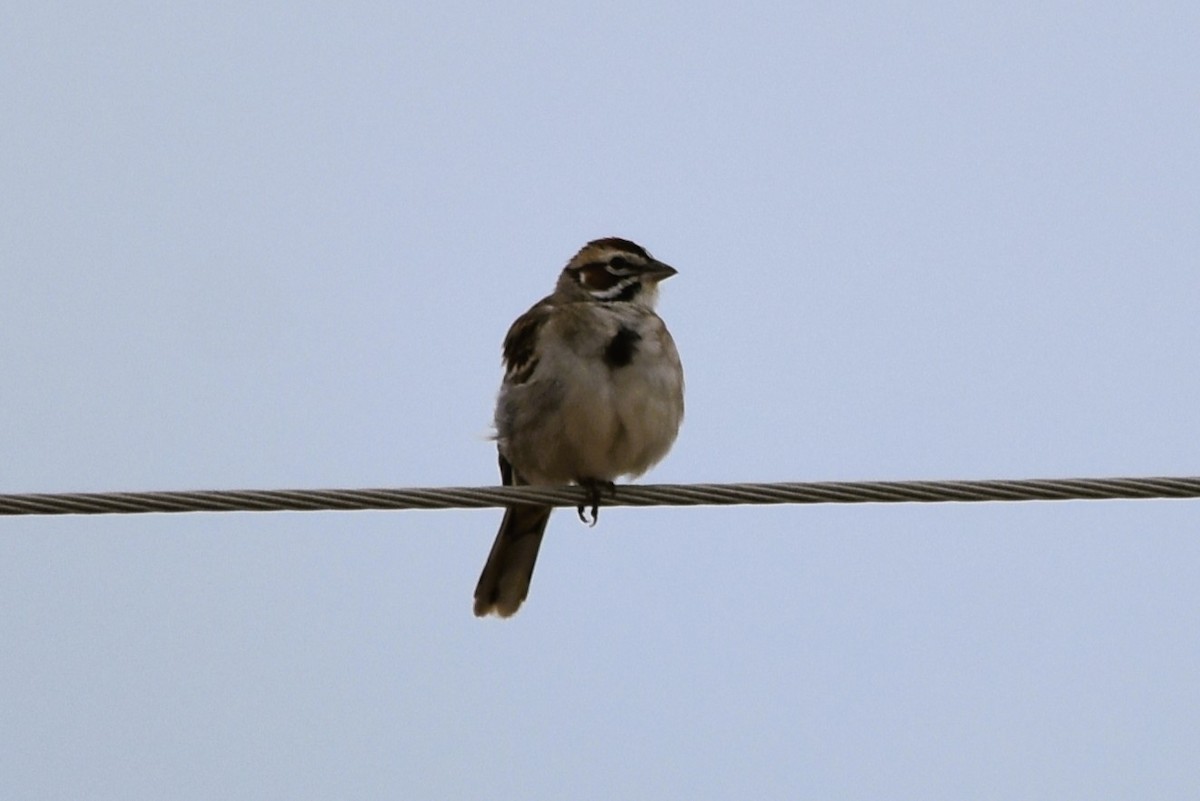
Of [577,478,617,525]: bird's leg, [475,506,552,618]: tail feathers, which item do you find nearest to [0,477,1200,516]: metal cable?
[577,478,617,525]: bird's leg

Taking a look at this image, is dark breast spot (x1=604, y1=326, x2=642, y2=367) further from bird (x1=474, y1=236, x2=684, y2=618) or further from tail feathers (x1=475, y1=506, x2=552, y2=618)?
tail feathers (x1=475, y1=506, x2=552, y2=618)

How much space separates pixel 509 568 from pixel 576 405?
105cm

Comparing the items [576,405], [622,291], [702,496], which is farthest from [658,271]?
[702,496]

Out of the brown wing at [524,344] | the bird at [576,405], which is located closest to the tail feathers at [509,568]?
the bird at [576,405]

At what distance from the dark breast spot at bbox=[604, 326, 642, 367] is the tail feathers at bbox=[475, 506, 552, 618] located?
36.8 inches

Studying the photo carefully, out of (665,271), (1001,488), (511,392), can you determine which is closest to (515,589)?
(511,392)

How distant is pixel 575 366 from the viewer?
7.73 m

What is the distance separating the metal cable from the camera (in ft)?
18.1

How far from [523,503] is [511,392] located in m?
1.72

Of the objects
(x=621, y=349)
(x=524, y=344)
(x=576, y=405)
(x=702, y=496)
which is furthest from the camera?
(x=524, y=344)

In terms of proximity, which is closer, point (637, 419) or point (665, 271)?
point (637, 419)

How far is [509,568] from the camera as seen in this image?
8.36 meters

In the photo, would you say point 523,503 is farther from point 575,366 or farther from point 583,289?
point 583,289

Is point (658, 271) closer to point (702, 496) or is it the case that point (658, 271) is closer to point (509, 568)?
point (509, 568)
